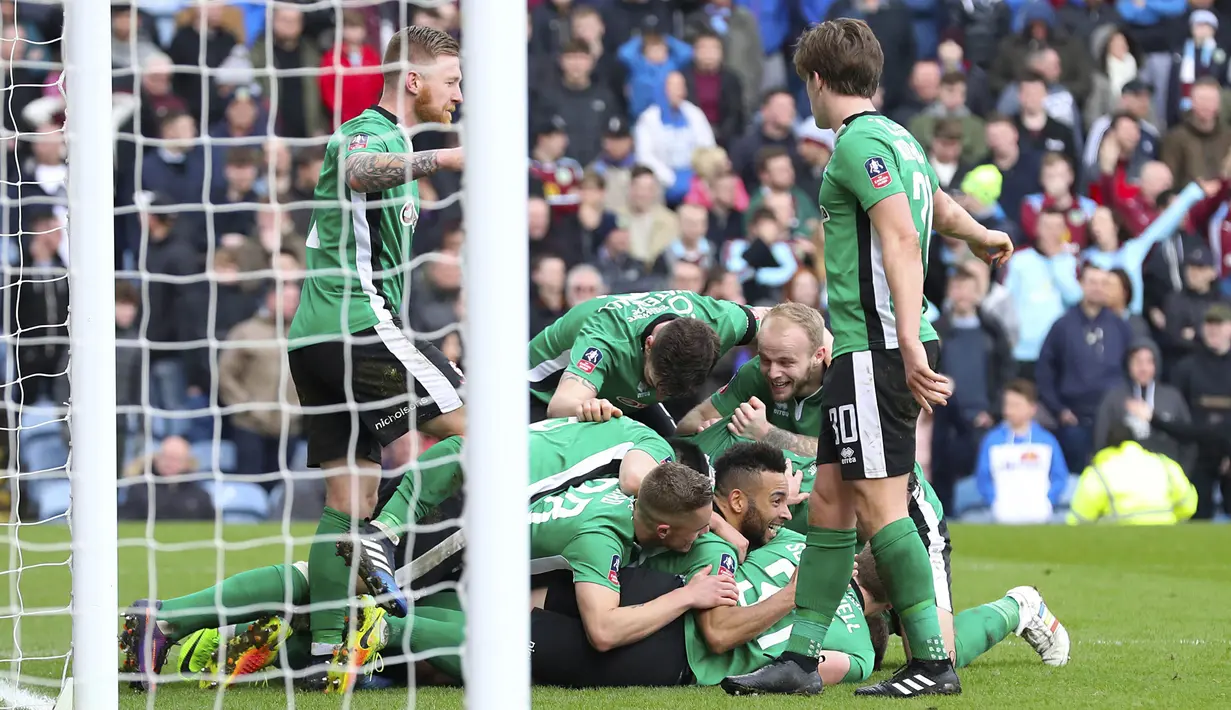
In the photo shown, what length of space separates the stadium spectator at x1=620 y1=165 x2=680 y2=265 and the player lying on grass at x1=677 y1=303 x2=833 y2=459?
5.70 meters

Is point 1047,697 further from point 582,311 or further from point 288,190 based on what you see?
point 288,190

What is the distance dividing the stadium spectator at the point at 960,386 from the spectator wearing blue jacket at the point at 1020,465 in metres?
0.17

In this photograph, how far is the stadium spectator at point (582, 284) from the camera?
10.7m

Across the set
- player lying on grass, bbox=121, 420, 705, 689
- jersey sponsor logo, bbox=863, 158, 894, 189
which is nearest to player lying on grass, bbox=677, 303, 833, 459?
player lying on grass, bbox=121, 420, 705, 689

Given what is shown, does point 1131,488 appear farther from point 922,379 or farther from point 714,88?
point 922,379

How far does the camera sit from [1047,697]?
15.1 ft

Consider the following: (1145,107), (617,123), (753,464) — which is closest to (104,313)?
(753,464)

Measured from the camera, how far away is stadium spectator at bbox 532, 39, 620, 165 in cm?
1284

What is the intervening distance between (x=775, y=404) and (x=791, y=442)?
0.55 feet

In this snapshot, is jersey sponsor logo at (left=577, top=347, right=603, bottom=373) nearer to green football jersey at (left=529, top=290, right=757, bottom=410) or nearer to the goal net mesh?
green football jersey at (left=529, top=290, right=757, bottom=410)

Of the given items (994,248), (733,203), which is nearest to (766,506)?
(994,248)

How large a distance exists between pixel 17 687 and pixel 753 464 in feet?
8.46

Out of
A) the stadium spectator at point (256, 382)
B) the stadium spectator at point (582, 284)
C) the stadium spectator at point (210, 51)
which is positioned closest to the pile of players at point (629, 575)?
the stadium spectator at point (582, 284)

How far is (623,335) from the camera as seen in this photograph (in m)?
5.91
